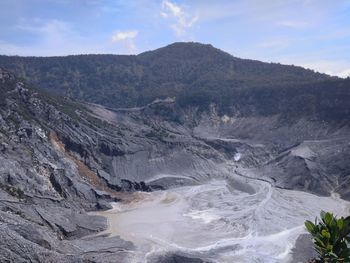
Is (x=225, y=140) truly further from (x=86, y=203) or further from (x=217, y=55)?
(x=217, y=55)

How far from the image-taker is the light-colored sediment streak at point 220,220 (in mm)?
46312

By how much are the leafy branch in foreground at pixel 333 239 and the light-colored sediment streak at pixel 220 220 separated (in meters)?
31.2

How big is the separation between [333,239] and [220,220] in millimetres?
44914

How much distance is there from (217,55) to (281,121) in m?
76.0

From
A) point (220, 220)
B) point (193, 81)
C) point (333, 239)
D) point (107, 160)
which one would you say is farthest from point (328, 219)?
point (193, 81)

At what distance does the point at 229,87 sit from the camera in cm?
13775

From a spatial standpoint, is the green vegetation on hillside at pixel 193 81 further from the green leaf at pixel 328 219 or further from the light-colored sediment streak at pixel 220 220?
the green leaf at pixel 328 219

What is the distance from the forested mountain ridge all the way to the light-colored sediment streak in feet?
188

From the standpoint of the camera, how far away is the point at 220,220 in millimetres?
57094

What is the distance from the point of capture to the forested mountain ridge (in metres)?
134

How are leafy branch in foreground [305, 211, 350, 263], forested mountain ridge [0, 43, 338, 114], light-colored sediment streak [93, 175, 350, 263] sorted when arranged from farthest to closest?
forested mountain ridge [0, 43, 338, 114] < light-colored sediment streak [93, 175, 350, 263] < leafy branch in foreground [305, 211, 350, 263]

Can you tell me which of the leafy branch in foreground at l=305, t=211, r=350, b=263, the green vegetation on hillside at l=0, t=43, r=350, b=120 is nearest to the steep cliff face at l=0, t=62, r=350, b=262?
the green vegetation on hillside at l=0, t=43, r=350, b=120

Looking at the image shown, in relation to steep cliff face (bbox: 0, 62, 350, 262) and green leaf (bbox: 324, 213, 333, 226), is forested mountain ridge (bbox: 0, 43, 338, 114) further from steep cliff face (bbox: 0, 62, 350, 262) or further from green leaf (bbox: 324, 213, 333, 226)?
green leaf (bbox: 324, 213, 333, 226)

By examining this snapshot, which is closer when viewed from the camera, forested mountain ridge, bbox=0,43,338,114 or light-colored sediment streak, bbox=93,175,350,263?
light-colored sediment streak, bbox=93,175,350,263
